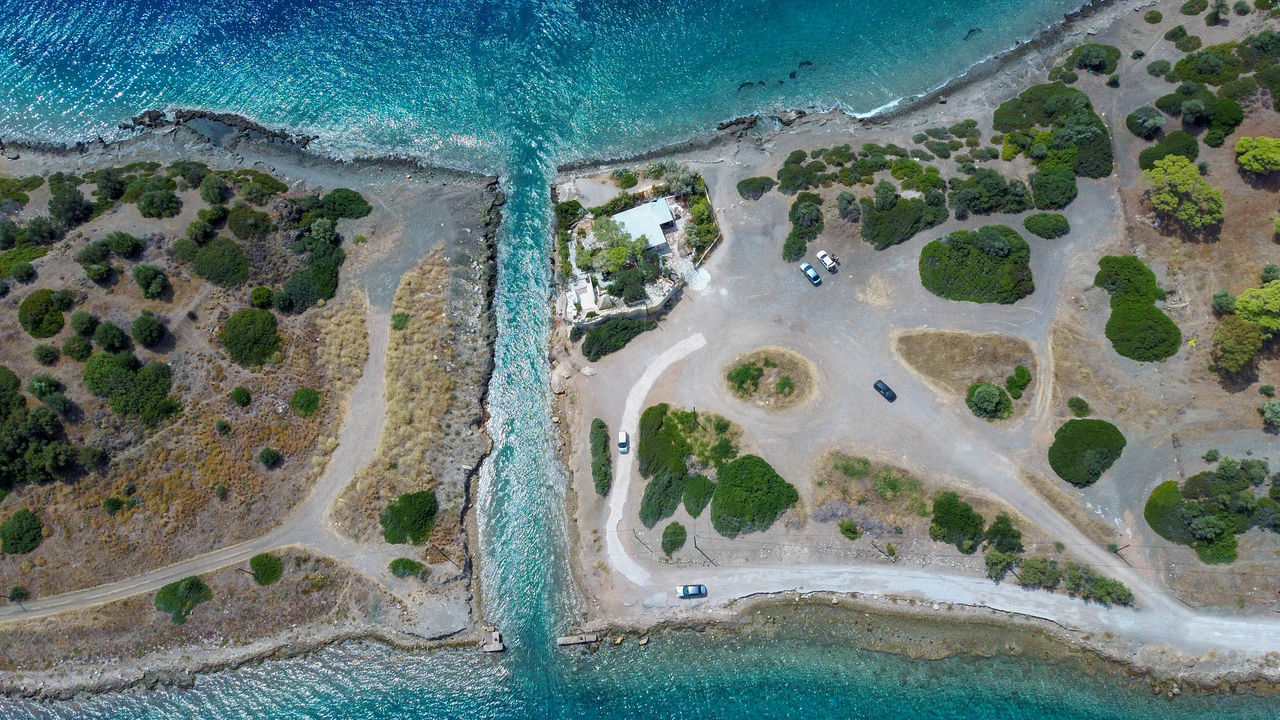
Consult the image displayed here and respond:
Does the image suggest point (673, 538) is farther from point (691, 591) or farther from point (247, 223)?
point (247, 223)

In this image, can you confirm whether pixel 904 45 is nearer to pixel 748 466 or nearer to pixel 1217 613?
pixel 748 466

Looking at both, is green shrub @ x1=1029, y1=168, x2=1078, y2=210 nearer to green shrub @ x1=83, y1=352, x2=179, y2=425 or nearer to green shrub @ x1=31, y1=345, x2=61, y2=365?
green shrub @ x1=83, y1=352, x2=179, y2=425

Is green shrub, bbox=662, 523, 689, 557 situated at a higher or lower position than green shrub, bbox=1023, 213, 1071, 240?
lower

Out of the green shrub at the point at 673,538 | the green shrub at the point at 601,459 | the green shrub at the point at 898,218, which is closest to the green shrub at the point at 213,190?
the green shrub at the point at 601,459


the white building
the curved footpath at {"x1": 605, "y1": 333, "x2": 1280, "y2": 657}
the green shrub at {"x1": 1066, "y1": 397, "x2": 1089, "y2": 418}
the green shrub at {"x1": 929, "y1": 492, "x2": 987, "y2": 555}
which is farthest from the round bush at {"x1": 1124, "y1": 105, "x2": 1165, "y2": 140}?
the white building

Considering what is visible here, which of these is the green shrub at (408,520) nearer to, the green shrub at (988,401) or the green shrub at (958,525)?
the green shrub at (958,525)

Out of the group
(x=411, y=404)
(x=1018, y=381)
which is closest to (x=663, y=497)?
(x=411, y=404)
